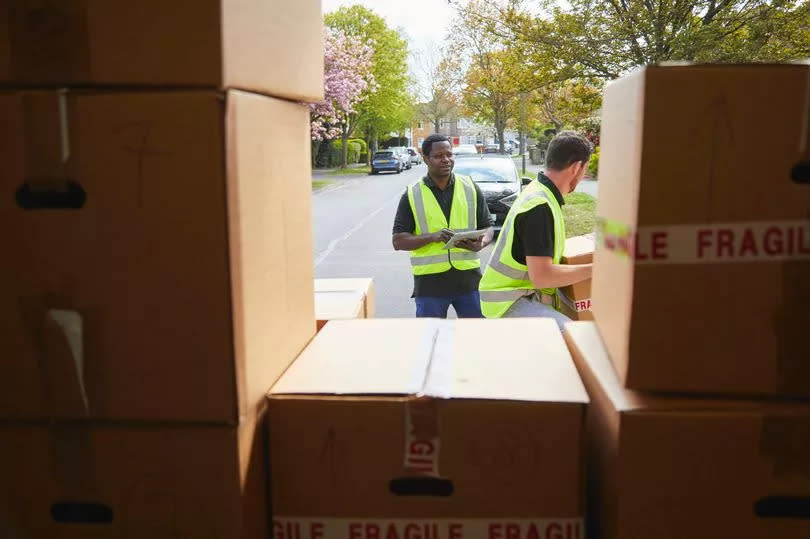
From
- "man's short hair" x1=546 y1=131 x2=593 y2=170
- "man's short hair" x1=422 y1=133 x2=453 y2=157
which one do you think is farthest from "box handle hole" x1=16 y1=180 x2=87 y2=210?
"man's short hair" x1=422 y1=133 x2=453 y2=157

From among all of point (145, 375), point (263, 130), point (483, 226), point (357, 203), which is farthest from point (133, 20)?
point (357, 203)

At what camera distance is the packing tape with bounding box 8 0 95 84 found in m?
1.31

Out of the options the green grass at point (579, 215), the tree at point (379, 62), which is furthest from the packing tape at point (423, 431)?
the tree at point (379, 62)

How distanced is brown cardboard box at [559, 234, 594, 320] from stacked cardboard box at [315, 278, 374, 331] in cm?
101

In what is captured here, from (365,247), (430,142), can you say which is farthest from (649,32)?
(430,142)

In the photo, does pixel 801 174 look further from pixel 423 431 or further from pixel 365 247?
pixel 365 247

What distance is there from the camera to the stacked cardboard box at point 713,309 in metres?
1.31

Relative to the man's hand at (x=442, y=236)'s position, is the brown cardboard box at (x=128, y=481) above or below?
below

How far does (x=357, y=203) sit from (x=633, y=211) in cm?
2195

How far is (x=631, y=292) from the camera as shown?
1.40m

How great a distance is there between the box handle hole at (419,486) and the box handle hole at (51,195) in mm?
803

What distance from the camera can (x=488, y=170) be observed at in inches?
582

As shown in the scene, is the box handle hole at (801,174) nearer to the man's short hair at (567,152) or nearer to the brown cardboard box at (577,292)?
the brown cardboard box at (577,292)

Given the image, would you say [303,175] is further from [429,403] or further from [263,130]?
[429,403]
